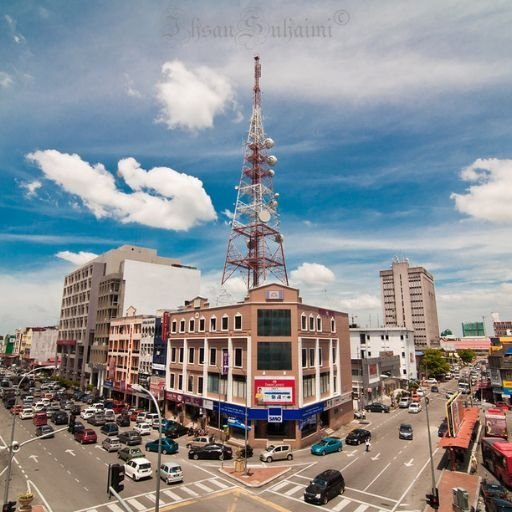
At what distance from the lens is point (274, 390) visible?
4803cm

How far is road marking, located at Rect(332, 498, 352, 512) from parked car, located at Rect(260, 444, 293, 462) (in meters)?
12.0

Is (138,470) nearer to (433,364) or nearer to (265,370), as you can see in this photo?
(265,370)

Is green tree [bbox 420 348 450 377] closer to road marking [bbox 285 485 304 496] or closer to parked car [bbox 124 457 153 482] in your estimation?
road marking [bbox 285 485 304 496]

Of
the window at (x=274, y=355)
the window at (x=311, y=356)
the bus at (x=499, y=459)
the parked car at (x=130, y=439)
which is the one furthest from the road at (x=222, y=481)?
the window at (x=311, y=356)

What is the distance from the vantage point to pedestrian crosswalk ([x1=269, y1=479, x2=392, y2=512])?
29.4 metres

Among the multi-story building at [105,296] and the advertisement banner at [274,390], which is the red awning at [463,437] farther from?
the multi-story building at [105,296]

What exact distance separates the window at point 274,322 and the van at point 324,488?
19.8 meters

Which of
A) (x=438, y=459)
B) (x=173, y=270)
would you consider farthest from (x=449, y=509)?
(x=173, y=270)

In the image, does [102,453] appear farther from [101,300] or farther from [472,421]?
[101,300]

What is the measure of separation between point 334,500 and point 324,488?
183 centimetres

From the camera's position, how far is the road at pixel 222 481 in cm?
3005

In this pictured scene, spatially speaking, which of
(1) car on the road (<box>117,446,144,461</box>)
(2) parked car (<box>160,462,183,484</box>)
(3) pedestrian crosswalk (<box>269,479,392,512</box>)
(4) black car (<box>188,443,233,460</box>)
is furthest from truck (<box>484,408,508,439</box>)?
(1) car on the road (<box>117,446,144,461</box>)

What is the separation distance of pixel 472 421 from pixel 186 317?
4296cm

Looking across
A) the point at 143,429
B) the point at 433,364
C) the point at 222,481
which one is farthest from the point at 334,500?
the point at 433,364
